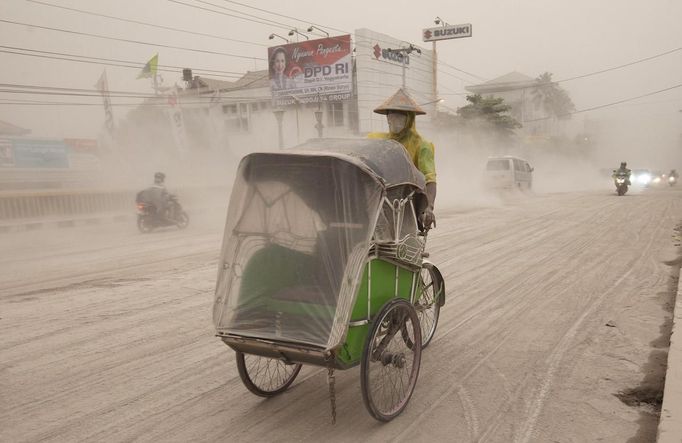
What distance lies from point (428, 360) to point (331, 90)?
30921mm

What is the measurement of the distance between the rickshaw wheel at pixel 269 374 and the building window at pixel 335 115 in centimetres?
3438

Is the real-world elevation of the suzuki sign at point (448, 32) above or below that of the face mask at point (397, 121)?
above

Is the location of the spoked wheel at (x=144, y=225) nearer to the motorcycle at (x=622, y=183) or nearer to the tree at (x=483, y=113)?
the motorcycle at (x=622, y=183)

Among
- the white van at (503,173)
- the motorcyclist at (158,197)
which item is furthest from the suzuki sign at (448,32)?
the motorcyclist at (158,197)

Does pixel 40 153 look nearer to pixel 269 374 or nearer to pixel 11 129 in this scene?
pixel 11 129

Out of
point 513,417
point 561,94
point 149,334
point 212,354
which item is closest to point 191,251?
point 149,334

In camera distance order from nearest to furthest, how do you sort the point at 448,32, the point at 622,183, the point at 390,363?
the point at 390,363 → the point at 622,183 → the point at 448,32

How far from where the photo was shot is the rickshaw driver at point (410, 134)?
4422 millimetres

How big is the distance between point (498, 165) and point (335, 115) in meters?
16.8

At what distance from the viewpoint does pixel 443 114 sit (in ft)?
157

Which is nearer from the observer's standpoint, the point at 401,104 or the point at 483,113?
the point at 401,104

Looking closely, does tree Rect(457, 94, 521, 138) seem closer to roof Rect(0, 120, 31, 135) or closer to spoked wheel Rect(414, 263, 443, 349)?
roof Rect(0, 120, 31, 135)

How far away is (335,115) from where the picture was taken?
37656mm

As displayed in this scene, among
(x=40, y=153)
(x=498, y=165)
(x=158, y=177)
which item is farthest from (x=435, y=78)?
(x=158, y=177)
